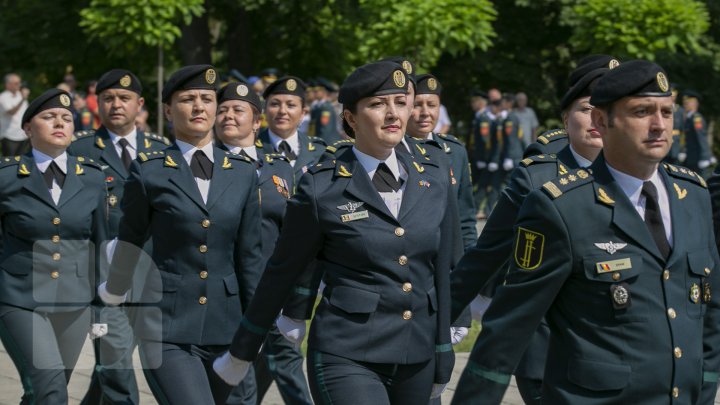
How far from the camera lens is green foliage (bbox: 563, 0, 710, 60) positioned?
24578mm

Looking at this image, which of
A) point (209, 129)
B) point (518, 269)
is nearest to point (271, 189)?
point (209, 129)

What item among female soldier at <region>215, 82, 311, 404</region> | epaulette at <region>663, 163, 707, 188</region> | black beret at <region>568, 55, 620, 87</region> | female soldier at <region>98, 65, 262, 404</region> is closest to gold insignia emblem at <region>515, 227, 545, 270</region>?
epaulette at <region>663, 163, 707, 188</region>

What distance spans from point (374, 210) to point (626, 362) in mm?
1536

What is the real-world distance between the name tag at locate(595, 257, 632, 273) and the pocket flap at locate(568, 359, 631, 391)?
11.6 inches

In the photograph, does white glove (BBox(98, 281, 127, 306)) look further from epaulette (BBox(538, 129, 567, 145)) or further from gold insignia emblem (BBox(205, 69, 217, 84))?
epaulette (BBox(538, 129, 567, 145))

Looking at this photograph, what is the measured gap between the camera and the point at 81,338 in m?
7.44

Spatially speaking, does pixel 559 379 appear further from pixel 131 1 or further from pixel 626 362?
pixel 131 1

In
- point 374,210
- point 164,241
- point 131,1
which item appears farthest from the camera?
point 131,1

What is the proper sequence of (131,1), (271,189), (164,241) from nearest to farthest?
(164,241) → (271,189) → (131,1)

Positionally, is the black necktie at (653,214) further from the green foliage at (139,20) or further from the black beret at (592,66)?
the green foliage at (139,20)

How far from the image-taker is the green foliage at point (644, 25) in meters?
24.6

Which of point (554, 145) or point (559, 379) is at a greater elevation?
point (554, 145)

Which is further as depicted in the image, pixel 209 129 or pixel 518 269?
pixel 209 129

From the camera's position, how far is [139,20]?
23.6 m
